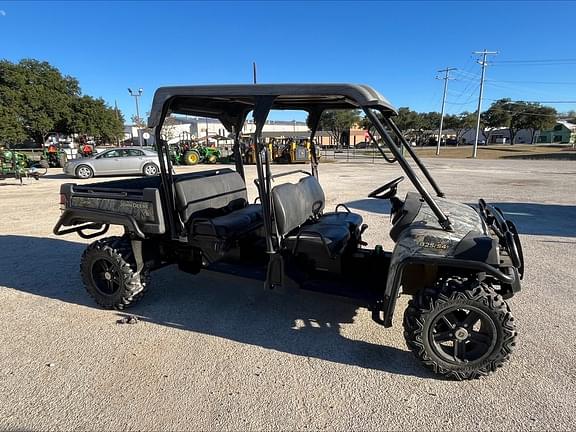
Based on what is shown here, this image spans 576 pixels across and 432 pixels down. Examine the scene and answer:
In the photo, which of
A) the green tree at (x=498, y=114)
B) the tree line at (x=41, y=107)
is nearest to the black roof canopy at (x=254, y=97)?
the tree line at (x=41, y=107)

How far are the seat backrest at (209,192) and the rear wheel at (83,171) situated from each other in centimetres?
1382

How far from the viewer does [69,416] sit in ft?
7.47

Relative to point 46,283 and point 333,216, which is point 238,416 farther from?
point 46,283

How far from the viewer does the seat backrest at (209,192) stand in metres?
3.50

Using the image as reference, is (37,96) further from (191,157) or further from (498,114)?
(498,114)

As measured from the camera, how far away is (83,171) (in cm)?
1589

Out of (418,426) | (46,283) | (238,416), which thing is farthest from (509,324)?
(46,283)

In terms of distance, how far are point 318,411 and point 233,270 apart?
1.59 m

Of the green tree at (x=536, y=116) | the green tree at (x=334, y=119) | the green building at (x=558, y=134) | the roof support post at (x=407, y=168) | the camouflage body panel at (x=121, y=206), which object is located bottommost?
the green building at (x=558, y=134)

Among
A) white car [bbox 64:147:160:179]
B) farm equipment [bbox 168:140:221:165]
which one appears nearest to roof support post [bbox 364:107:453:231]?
white car [bbox 64:147:160:179]

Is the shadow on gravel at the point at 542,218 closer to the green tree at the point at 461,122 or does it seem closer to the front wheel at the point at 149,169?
the front wheel at the point at 149,169

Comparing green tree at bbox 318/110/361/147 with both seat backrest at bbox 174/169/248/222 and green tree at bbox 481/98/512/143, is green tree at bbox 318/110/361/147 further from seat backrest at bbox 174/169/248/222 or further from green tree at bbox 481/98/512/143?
green tree at bbox 481/98/512/143

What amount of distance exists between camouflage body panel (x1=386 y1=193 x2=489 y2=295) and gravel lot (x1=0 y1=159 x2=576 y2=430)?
74 centimetres

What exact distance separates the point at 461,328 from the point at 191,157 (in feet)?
74.1
